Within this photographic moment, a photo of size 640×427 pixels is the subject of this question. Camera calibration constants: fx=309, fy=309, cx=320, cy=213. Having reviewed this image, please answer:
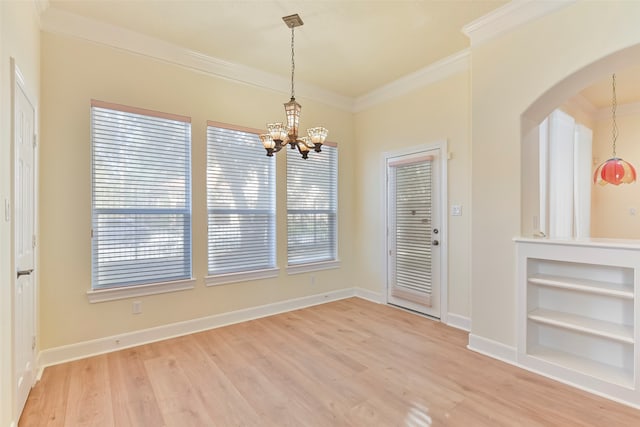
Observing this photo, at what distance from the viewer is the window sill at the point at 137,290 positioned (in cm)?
307

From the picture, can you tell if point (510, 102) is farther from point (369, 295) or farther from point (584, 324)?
point (369, 295)

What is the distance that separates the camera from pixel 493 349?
2982 mm

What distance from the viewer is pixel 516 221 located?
2.85 meters

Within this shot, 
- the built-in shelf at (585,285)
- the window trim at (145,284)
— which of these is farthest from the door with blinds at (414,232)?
the window trim at (145,284)

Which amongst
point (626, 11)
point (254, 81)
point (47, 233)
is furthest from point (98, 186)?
point (626, 11)

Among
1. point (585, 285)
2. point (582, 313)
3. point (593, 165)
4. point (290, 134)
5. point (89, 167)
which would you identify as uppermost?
point (593, 165)

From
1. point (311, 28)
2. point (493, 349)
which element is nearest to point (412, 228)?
point (493, 349)

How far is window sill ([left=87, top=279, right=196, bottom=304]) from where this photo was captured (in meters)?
3.07

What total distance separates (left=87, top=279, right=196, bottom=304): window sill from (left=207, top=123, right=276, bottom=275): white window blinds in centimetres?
36

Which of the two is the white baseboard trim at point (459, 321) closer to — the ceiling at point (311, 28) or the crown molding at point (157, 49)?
the ceiling at point (311, 28)

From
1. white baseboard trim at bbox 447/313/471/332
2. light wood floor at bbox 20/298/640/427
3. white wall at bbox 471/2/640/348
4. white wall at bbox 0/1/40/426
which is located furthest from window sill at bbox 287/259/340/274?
white wall at bbox 0/1/40/426

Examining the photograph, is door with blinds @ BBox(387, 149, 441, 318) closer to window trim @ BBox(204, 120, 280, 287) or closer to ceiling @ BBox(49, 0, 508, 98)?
ceiling @ BBox(49, 0, 508, 98)

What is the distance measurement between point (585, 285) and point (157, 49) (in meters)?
4.71

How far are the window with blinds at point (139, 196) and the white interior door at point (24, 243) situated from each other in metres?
0.60
